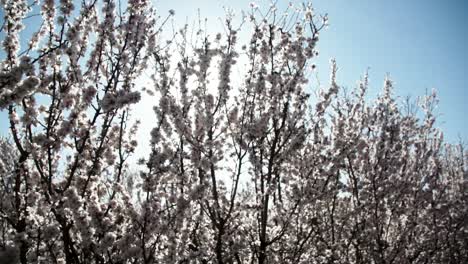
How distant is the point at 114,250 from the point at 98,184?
0.97 meters

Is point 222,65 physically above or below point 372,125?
below

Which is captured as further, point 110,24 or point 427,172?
point 427,172

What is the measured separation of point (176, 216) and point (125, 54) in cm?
253

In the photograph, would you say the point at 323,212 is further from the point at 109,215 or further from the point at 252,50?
the point at 109,215

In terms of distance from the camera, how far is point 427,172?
32.1 ft

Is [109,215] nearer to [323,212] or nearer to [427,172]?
[323,212]

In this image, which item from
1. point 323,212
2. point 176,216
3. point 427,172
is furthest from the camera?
point 427,172

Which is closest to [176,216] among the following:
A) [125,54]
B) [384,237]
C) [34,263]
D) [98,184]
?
[98,184]

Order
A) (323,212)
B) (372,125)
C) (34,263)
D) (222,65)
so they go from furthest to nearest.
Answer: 1. (372,125)
2. (323,212)
3. (222,65)
4. (34,263)

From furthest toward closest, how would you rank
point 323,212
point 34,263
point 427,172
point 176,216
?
point 427,172 → point 323,212 → point 176,216 → point 34,263

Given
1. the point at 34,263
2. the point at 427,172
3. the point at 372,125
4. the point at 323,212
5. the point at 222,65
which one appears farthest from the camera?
the point at 427,172

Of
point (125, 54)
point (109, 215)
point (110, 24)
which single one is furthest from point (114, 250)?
point (110, 24)

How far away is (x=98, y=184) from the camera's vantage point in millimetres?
4969

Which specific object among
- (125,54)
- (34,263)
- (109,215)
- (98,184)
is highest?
(125,54)
